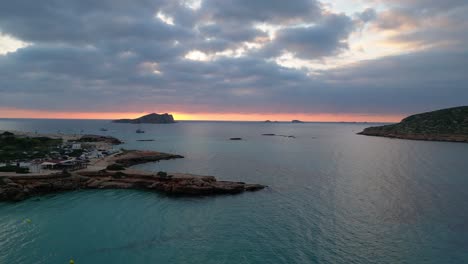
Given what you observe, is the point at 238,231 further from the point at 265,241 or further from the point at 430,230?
the point at 430,230

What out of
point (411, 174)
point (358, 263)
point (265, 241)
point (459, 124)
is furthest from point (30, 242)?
point (459, 124)

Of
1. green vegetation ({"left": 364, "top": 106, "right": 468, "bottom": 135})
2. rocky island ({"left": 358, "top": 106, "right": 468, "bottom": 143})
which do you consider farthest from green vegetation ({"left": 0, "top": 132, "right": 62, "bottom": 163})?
A: green vegetation ({"left": 364, "top": 106, "right": 468, "bottom": 135})

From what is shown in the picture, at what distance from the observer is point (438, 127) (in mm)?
170625

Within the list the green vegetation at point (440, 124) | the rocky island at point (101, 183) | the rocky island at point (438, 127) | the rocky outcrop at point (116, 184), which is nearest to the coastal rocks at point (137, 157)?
the rocky island at point (101, 183)

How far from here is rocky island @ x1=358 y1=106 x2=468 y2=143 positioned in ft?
514

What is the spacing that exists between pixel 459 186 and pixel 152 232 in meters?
54.4

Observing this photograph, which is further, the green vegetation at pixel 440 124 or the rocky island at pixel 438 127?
the green vegetation at pixel 440 124

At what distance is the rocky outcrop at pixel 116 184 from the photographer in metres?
46.5

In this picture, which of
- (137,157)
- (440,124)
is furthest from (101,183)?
(440,124)

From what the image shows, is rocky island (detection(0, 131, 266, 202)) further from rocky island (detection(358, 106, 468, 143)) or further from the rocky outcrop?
rocky island (detection(358, 106, 468, 143))

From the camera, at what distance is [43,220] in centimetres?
3466

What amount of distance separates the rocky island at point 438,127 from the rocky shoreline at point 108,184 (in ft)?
A: 498

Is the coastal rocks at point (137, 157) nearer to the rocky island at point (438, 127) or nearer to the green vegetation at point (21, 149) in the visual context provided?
the green vegetation at point (21, 149)

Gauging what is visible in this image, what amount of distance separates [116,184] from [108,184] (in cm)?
137
